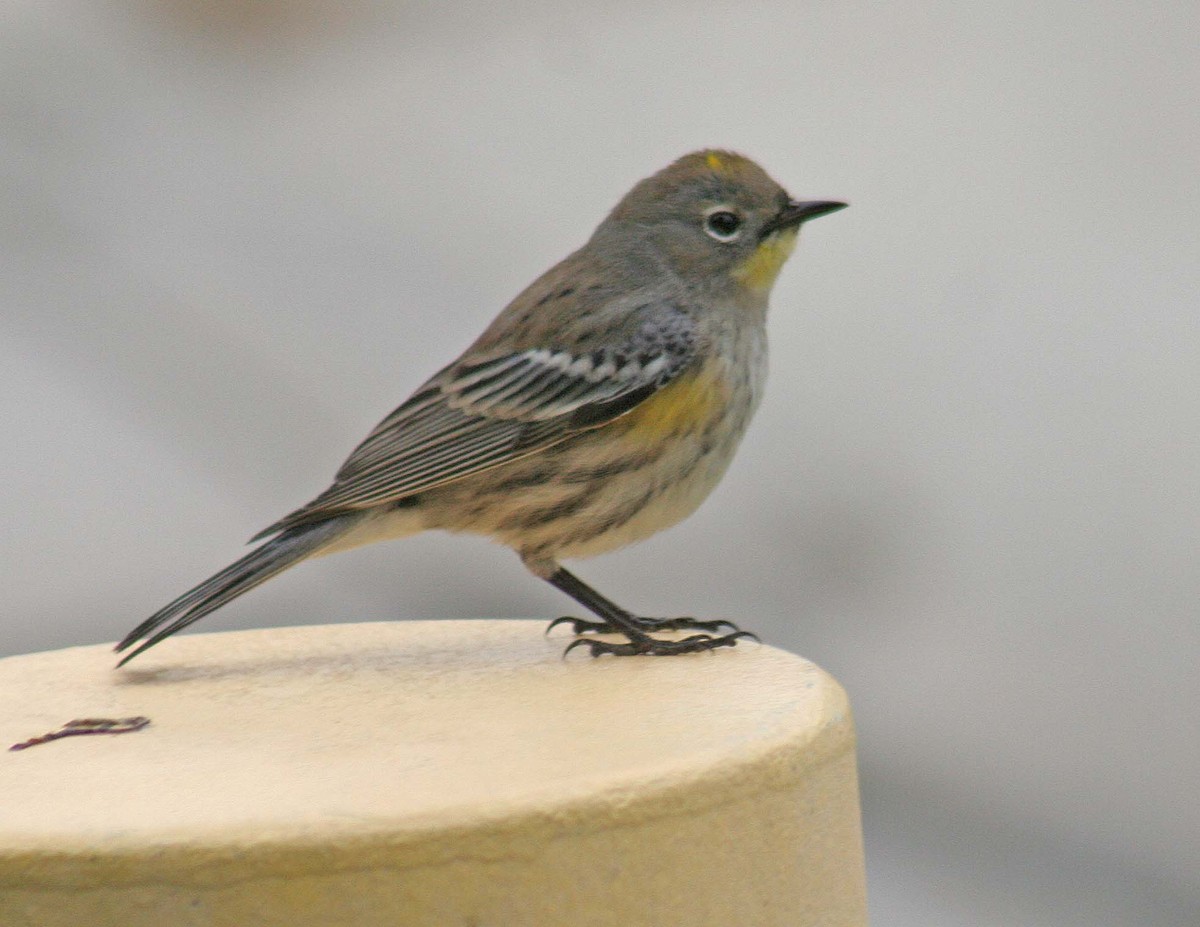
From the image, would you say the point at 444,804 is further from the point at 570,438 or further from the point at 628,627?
the point at 570,438

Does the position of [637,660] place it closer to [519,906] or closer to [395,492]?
[395,492]

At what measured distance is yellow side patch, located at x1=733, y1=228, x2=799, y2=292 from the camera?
2.25m

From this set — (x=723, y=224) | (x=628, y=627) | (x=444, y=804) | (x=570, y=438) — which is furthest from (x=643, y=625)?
(x=444, y=804)

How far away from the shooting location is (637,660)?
69.8 inches

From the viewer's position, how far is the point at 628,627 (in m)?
1.91

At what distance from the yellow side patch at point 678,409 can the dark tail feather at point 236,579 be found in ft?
1.37

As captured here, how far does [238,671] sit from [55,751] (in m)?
0.36

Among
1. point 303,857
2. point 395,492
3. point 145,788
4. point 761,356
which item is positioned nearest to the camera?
point 303,857

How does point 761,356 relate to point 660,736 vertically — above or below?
above

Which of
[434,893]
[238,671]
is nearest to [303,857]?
[434,893]

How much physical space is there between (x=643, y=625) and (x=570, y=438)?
10.9 inches

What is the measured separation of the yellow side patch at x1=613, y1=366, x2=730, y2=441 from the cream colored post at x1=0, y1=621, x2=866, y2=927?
47 cm

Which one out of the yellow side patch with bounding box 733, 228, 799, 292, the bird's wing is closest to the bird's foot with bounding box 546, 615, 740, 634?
the bird's wing

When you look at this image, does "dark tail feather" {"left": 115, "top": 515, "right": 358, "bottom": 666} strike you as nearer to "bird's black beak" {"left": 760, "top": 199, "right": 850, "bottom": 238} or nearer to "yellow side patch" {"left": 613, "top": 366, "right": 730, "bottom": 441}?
"yellow side patch" {"left": 613, "top": 366, "right": 730, "bottom": 441}
